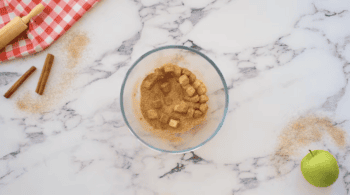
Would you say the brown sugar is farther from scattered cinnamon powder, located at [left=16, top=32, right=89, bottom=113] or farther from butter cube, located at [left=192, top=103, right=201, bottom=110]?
scattered cinnamon powder, located at [left=16, top=32, right=89, bottom=113]

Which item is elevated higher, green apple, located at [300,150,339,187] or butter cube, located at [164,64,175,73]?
butter cube, located at [164,64,175,73]

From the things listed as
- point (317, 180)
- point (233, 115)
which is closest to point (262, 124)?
point (233, 115)

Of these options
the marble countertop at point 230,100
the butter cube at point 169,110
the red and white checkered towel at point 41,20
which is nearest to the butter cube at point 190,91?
the butter cube at point 169,110

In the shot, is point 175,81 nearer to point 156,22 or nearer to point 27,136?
point 156,22

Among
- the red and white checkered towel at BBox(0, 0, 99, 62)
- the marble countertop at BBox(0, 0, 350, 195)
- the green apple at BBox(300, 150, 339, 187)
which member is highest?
the red and white checkered towel at BBox(0, 0, 99, 62)

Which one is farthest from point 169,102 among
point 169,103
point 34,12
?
point 34,12

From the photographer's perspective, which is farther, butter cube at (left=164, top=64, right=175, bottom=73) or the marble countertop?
the marble countertop

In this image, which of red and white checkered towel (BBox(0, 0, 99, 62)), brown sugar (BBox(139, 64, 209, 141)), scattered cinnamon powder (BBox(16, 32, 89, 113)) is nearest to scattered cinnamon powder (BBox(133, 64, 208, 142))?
brown sugar (BBox(139, 64, 209, 141))

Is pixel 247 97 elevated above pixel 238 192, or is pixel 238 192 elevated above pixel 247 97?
pixel 247 97
